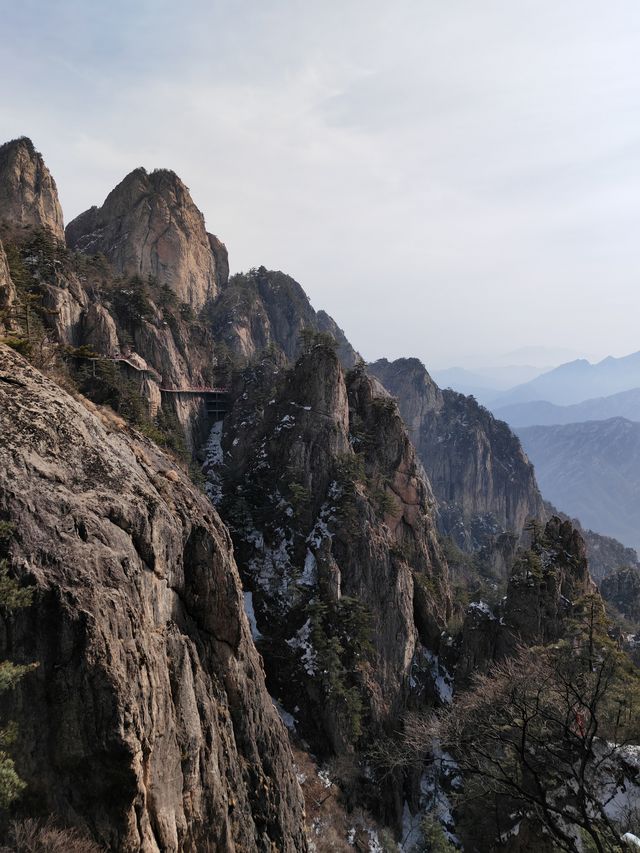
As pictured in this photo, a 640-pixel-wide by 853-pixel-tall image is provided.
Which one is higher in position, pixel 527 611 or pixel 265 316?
pixel 265 316

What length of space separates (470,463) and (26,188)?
358ft

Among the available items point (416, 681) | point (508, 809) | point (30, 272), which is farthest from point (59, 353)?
point (416, 681)

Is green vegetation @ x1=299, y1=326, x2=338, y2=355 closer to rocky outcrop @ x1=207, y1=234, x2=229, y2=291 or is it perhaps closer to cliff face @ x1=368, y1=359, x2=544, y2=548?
rocky outcrop @ x1=207, y1=234, x2=229, y2=291

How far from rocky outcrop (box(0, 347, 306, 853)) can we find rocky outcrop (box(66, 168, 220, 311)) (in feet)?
198

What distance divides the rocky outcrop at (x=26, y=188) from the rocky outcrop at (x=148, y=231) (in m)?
7.57

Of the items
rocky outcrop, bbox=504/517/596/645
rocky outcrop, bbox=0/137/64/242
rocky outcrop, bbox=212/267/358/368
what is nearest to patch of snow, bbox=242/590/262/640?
rocky outcrop, bbox=504/517/596/645

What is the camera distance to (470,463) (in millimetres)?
126938

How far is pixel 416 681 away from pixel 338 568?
1116cm

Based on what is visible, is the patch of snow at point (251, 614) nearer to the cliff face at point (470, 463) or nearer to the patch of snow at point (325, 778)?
the patch of snow at point (325, 778)

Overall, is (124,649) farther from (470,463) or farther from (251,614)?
(470,463)

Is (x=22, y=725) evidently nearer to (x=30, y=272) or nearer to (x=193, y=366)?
(x=30, y=272)

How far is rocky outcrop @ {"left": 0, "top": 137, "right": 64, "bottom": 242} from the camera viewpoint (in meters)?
59.8

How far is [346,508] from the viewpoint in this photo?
41.5 m

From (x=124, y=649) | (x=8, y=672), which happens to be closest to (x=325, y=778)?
(x=124, y=649)
